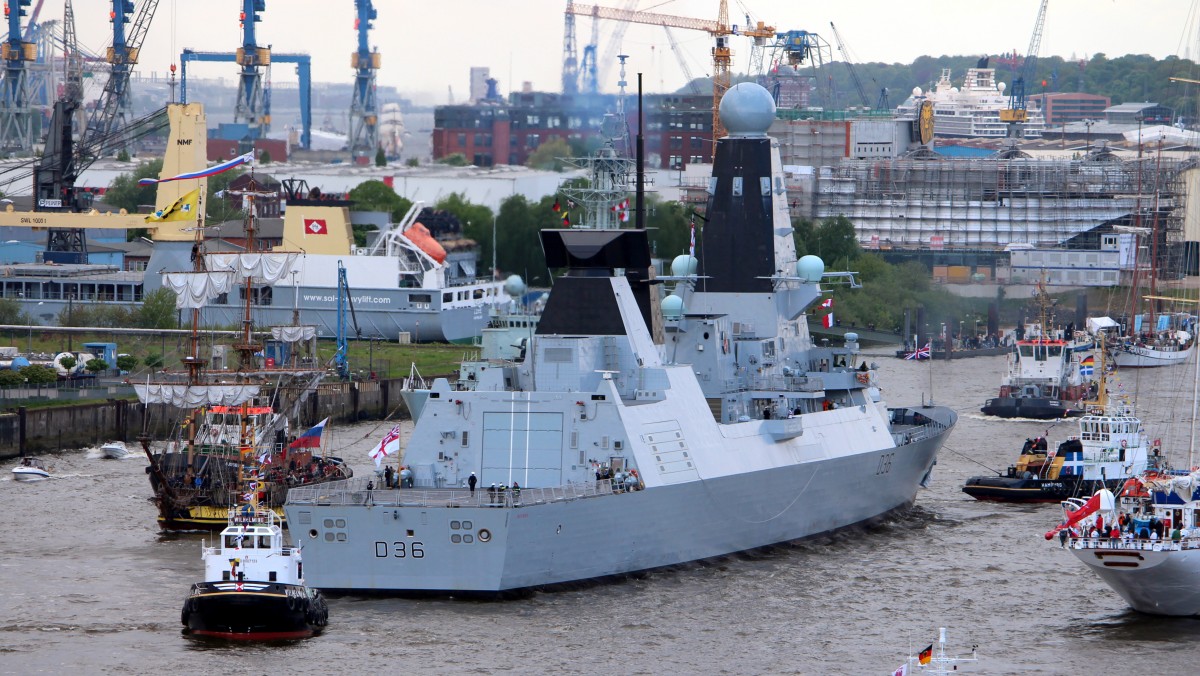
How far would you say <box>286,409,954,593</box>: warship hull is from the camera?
31281 mm

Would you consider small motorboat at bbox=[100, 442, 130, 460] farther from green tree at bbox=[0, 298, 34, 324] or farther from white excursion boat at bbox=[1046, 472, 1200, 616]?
white excursion boat at bbox=[1046, 472, 1200, 616]

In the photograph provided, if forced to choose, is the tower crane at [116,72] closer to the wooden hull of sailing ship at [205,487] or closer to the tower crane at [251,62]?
the tower crane at [251,62]

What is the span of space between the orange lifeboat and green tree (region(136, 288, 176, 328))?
1140 cm

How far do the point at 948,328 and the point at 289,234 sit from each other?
1181 inches

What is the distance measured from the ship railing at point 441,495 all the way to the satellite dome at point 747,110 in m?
13.1

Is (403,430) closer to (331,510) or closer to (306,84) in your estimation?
(331,510)

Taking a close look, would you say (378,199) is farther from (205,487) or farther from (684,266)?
(205,487)

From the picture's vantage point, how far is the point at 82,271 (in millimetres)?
78000

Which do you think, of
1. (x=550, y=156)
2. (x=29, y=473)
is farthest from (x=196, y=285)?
(x=550, y=156)

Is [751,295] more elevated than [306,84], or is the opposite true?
[306,84]

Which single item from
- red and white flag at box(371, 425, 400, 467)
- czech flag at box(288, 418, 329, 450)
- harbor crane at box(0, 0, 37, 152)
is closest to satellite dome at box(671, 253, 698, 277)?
czech flag at box(288, 418, 329, 450)

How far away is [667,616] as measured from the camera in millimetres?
31906

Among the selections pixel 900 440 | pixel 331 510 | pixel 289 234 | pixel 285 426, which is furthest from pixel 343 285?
pixel 331 510

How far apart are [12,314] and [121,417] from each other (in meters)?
19.1
